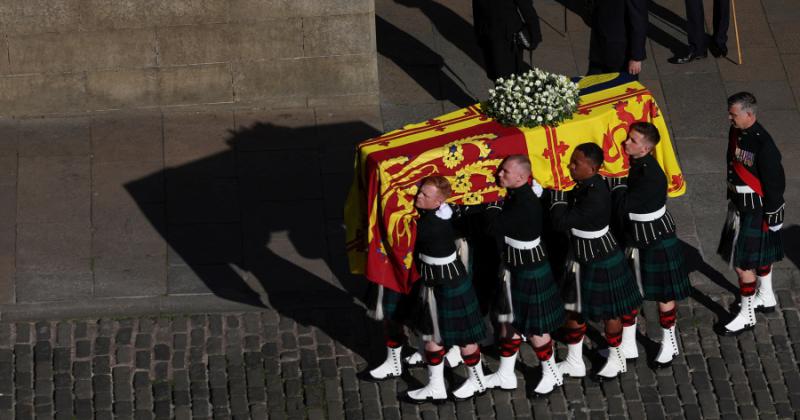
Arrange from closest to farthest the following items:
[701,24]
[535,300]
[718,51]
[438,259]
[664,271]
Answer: [438,259]
[535,300]
[664,271]
[701,24]
[718,51]

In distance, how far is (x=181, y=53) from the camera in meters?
12.5

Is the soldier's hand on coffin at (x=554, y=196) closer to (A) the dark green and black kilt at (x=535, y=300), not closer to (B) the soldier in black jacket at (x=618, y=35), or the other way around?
(A) the dark green and black kilt at (x=535, y=300)

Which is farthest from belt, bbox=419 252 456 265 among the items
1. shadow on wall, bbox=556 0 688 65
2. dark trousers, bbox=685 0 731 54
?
shadow on wall, bbox=556 0 688 65

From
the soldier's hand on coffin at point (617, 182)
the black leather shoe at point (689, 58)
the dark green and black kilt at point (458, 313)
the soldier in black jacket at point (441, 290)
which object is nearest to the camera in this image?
the soldier in black jacket at point (441, 290)

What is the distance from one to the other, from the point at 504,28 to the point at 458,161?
3.15 metres

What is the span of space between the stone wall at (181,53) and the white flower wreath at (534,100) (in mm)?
3074

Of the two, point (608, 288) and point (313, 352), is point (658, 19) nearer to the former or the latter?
point (608, 288)

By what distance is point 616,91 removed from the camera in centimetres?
1015

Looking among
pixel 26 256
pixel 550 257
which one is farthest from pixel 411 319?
pixel 26 256

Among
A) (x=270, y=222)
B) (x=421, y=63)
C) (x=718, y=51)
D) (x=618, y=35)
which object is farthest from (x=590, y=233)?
(x=718, y=51)

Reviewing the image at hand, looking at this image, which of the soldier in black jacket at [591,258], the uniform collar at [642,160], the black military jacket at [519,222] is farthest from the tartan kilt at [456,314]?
the uniform collar at [642,160]

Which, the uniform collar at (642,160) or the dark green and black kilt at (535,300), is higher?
the uniform collar at (642,160)

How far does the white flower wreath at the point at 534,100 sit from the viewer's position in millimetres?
9617

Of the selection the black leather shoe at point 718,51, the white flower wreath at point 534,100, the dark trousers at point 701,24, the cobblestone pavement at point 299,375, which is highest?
the dark trousers at point 701,24
